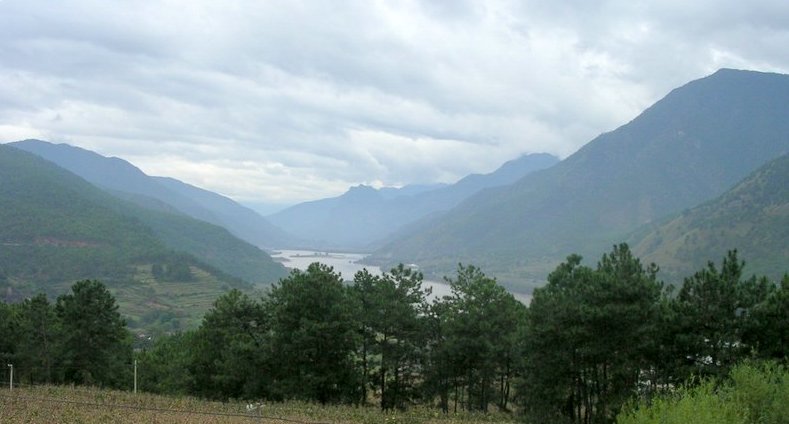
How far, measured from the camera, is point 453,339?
125ft

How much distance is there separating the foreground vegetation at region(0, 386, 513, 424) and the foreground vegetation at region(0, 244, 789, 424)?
4.83 metres

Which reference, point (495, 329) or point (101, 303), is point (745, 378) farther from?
point (101, 303)

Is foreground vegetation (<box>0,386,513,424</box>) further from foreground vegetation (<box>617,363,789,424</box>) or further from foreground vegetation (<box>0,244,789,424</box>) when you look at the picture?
foreground vegetation (<box>617,363,789,424</box>)

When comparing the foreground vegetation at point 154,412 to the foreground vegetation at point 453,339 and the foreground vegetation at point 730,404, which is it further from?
the foreground vegetation at point 730,404

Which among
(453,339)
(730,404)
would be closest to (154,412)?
(453,339)

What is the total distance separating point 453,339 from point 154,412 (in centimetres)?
1821

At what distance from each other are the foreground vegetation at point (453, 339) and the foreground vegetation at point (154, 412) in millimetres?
4832

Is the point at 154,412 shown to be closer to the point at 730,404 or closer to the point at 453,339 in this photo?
the point at 453,339

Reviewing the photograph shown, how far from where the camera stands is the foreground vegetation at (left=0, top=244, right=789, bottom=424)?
1109 inches

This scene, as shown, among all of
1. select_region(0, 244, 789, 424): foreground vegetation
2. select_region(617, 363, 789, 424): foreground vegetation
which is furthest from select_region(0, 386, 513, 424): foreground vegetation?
select_region(617, 363, 789, 424): foreground vegetation

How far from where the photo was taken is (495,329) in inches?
1508

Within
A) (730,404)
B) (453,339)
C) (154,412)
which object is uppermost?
(730,404)

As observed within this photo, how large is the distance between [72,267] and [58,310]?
156097 mm

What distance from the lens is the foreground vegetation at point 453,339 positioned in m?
28.2
